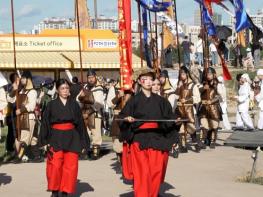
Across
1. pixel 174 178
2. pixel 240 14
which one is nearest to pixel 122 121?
pixel 174 178

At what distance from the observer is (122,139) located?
30.0 feet

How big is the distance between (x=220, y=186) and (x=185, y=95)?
437 centimetres

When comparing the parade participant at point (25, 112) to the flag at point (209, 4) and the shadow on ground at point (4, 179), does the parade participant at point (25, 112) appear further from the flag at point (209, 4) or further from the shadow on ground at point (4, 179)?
the flag at point (209, 4)

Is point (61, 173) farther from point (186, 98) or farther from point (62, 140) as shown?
point (186, 98)

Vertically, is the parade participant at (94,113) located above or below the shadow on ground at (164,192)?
above

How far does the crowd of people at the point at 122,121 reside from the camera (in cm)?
895

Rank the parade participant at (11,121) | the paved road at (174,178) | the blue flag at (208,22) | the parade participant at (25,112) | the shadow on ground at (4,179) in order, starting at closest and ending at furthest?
the paved road at (174,178) → the shadow on ground at (4,179) → the parade participant at (25,112) → the parade participant at (11,121) → the blue flag at (208,22)

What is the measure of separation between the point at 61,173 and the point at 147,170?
1.33 metres

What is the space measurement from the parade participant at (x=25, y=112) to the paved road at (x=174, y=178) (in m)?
0.50

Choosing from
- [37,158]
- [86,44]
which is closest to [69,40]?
[86,44]

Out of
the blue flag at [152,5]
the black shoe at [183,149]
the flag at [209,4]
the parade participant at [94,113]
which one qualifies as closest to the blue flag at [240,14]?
the flag at [209,4]

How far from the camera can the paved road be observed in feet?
32.7

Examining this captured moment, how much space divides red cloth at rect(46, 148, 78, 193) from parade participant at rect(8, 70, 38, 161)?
12.4 ft

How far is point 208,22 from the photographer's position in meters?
17.0
